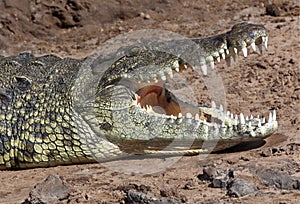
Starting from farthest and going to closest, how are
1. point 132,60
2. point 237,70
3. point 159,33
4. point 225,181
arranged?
point 159,33
point 237,70
point 132,60
point 225,181

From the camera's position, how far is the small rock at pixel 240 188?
14.3ft

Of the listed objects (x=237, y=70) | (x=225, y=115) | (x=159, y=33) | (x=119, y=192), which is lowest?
(x=119, y=192)

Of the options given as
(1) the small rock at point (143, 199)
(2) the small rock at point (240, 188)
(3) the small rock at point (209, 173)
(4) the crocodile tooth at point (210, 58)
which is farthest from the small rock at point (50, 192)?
(4) the crocodile tooth at point (210, 58)

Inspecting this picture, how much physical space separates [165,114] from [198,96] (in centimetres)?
132

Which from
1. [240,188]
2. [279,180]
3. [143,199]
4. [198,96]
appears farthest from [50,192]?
[198,96]

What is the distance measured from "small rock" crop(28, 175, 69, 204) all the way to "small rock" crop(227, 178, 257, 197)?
3.65 ft

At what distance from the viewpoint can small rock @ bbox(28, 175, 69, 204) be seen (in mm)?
4695

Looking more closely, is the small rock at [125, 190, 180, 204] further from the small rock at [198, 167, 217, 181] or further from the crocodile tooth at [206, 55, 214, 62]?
the crocodile tooth at [206, 55, 214, 62]

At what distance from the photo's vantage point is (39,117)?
5863 millimetres

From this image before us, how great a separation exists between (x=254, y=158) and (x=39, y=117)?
177 centimetres

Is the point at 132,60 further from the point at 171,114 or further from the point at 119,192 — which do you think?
the point at 119,192

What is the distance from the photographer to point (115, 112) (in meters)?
5.55

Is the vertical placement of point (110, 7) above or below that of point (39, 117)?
above

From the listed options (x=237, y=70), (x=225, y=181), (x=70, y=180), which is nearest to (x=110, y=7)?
(x=237, y=70)
